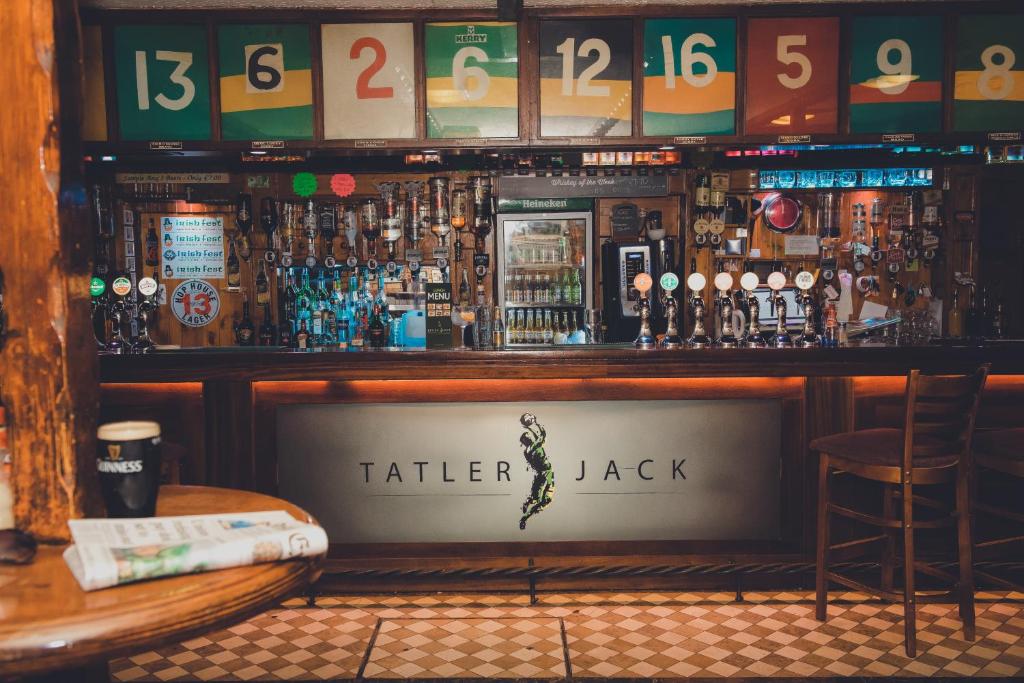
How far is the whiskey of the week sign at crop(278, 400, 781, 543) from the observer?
332 centimetres

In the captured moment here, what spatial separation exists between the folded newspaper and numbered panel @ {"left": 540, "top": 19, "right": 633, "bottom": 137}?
10.8 ft

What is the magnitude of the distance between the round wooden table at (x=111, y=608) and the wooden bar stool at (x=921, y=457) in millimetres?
2297

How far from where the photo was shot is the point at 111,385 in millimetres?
3369

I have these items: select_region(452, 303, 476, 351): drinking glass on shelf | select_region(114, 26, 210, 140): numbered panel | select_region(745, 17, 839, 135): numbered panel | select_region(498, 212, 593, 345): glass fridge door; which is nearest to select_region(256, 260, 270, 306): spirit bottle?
select_region(498, 212, 593, 345): glass fridge door

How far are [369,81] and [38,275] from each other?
3.12 metres

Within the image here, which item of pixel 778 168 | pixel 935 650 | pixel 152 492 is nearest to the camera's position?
pixel 152 492

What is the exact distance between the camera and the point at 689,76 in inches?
157

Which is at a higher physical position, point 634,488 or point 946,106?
point 946,106

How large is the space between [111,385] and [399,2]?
8.18ft

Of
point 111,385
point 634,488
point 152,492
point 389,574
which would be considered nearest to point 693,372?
point 634,488

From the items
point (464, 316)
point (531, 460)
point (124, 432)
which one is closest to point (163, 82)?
point (464, 316)

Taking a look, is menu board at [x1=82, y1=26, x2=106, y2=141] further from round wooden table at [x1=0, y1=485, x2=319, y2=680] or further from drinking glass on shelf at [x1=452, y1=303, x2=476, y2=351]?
round wooden table at [x1=0, y1=485, x2=319, y2=680]

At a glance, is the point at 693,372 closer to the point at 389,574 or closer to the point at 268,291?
the point at 389,574

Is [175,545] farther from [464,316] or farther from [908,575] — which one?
[464,316]
